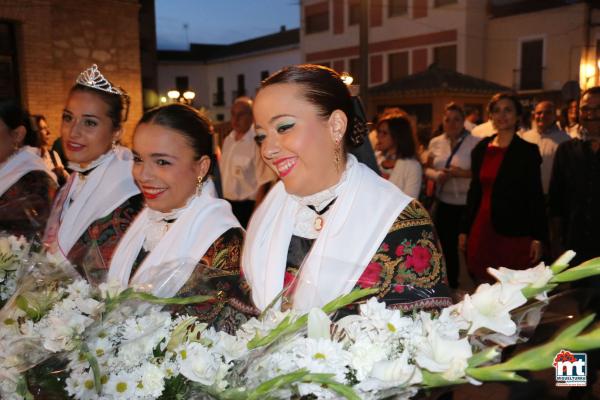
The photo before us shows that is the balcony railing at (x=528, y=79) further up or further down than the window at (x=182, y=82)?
further down

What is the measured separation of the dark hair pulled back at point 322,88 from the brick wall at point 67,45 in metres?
9.16

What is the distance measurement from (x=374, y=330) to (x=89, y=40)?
10.8 metres

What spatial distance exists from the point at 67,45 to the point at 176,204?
30.1 feet

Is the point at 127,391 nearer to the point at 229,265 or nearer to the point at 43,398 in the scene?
the point at 43,398

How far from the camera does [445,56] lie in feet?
82.6

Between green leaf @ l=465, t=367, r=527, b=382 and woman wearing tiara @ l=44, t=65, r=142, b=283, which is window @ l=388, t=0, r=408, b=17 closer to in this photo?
woman wearing tiara @ l=44, t=65, r=142, b=283

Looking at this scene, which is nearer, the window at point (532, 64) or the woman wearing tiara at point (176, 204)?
the woman wearing tiara at point (176, 204)

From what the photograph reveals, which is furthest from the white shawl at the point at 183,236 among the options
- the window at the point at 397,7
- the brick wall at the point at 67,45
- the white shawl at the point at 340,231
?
the window at the point at 397,7

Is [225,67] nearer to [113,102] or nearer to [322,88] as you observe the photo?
[113,102]

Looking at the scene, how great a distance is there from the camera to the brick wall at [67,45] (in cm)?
981

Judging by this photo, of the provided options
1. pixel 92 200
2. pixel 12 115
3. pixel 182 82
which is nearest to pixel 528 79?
pixel 12 115

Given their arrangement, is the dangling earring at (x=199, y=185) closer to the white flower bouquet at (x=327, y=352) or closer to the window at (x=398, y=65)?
the white flower bouquet at (x=327, y=352)

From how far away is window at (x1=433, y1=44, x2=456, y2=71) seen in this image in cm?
2483

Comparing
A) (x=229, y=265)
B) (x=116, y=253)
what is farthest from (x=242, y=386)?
(x=116, y=253)
